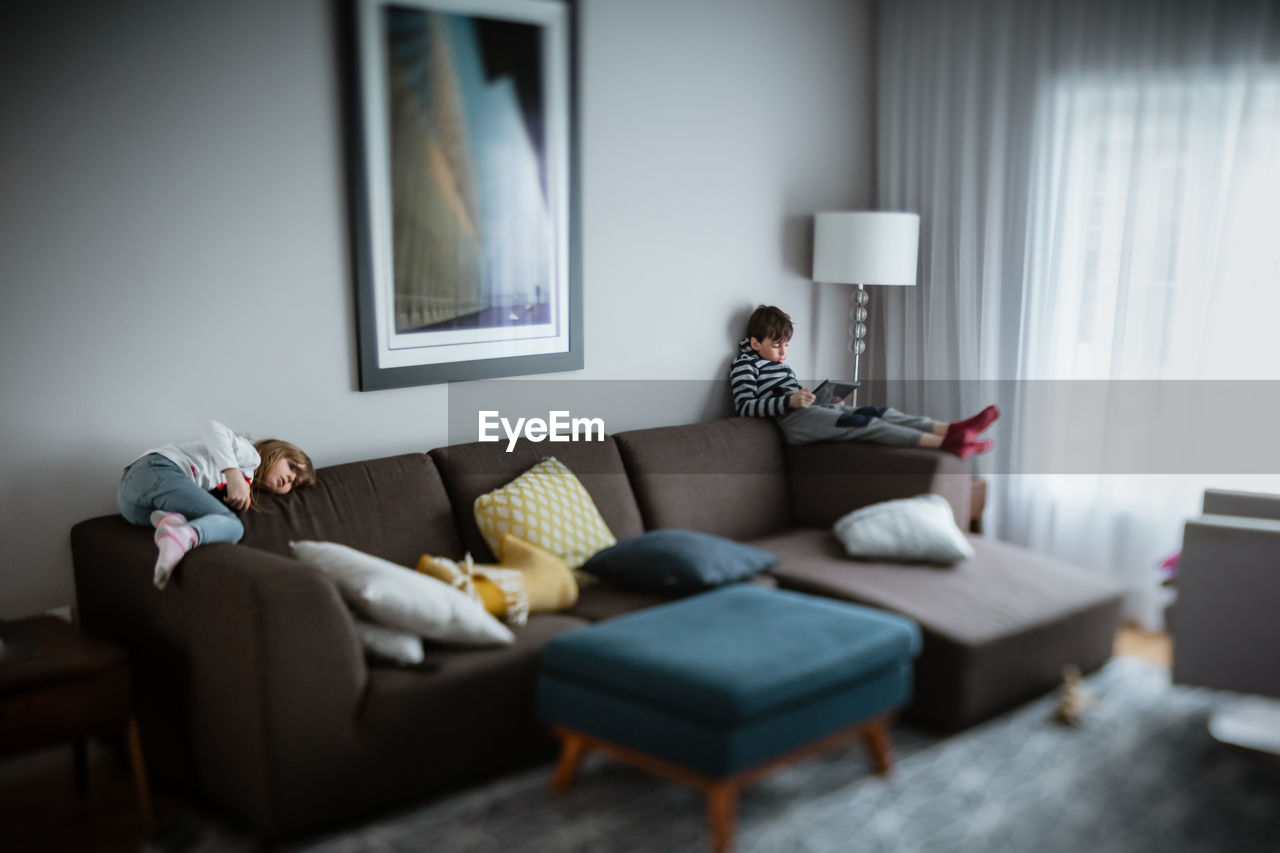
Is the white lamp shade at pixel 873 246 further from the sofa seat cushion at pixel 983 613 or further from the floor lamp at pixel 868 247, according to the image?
the sofa seat cushion at pixel 983 613

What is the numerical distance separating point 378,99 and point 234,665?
178 cm

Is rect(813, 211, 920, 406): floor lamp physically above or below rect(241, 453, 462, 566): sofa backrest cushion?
above

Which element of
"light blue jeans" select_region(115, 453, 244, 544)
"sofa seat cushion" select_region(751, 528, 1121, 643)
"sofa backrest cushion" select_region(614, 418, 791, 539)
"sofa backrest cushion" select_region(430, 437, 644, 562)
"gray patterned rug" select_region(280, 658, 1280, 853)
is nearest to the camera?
"gray patterned rug" select_region(280, 658, 1280, 853)

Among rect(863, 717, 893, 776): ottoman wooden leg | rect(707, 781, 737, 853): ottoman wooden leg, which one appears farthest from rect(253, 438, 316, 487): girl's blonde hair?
rect(863, 717, 893, 776): ottoman wooden leg

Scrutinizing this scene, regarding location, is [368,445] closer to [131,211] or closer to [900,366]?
[131,211]

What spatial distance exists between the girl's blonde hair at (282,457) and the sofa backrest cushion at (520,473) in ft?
1.56

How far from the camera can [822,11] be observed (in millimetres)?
4648

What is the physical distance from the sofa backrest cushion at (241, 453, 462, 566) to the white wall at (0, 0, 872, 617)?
0.82 feet

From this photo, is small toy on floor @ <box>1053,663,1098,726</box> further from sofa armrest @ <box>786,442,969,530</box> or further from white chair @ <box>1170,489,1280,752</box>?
sofa armrest @ <box>786,442,969,530</box>

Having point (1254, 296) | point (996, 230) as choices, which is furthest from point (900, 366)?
point (1254, 296)

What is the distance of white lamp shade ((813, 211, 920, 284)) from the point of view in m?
4.36

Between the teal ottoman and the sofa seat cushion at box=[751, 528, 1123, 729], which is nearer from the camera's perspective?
the teal ottoman

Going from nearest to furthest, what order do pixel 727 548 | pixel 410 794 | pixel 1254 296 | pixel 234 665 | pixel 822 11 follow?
pixel 234 665
pixel 410 794
pixel 727 548
pixel 1254 296
pixel 822 11

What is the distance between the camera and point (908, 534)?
3551mm
